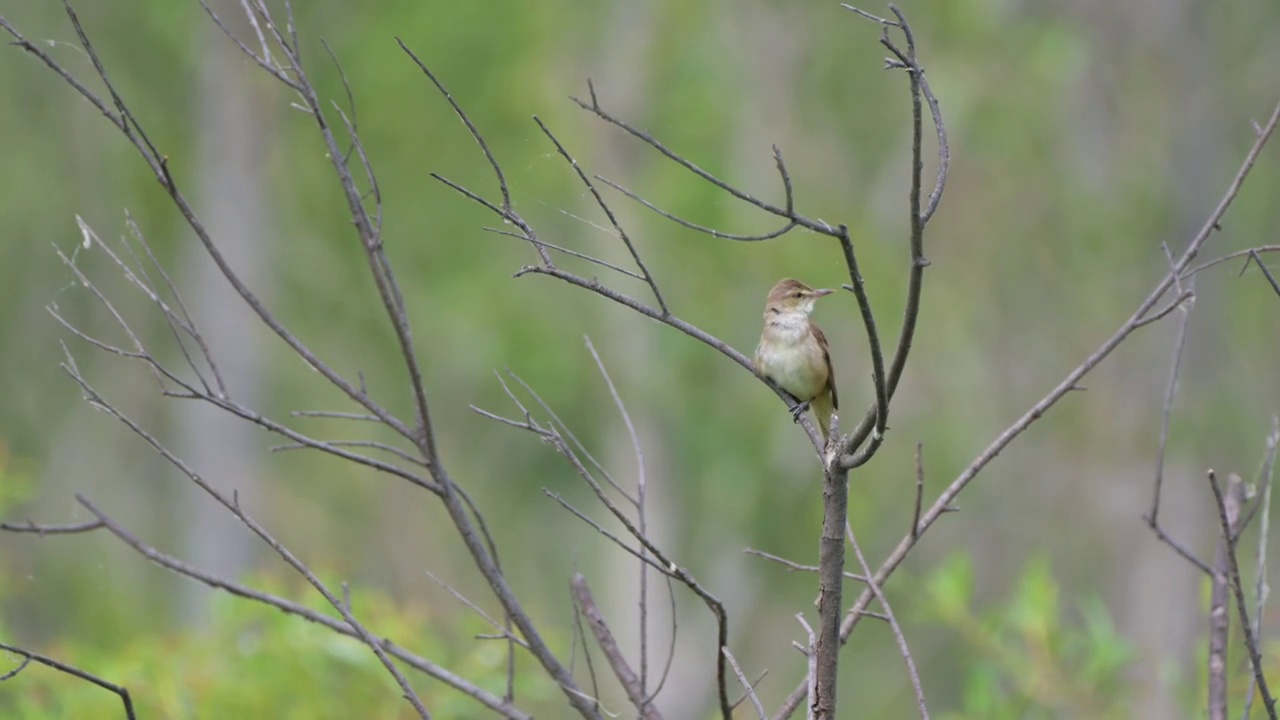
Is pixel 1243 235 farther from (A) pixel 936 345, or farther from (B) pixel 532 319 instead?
(B) pixel 532 319

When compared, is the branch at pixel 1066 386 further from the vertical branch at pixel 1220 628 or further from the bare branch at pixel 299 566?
the bare branch at pixel 299 566

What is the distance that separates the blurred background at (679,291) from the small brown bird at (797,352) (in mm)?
5286

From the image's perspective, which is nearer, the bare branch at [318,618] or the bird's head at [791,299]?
the bare branch at [318,618]

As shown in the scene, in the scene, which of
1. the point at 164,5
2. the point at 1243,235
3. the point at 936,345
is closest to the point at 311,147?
the point at 164,5

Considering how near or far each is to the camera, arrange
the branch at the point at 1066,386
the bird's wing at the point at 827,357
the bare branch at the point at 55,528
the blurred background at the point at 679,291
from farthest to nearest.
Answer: the blurred background at the point at 679,291 → the bird's wing at the point at 827,357 → the branch at the point at 1066,386 → the bare branch at the point at 55,528

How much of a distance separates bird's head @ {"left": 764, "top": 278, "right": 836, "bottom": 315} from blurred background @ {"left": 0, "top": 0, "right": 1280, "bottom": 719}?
5176 millimetres

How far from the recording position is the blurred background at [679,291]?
10625 millimetres

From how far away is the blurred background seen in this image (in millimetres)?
10625

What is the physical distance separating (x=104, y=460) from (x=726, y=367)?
22.8ft

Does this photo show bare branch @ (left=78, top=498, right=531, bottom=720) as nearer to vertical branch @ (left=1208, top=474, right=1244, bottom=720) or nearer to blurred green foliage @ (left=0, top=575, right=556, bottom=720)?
vertical branch @ (left=1208, top=474, right=1244, bottom=720)

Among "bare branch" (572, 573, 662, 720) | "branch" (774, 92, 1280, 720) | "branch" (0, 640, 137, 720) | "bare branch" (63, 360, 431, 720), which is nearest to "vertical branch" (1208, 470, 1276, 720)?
"branch" (774, 92, 1280, 720)

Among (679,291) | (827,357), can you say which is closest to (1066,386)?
(827,357)

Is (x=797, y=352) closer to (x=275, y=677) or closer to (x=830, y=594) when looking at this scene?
(x=275, y=677)

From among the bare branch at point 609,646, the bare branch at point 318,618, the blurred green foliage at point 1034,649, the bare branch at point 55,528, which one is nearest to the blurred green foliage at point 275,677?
the blurred green foliage at point 1034,649
